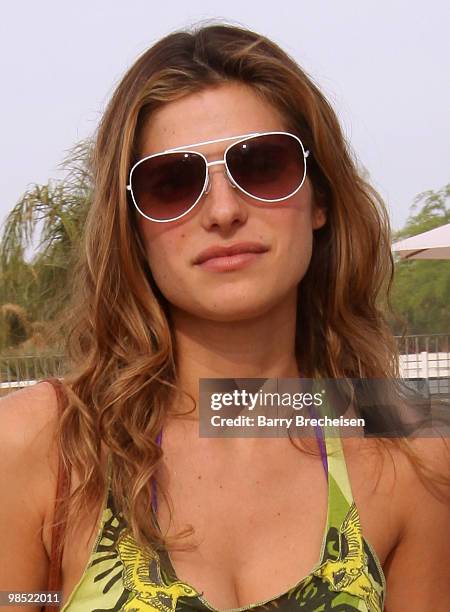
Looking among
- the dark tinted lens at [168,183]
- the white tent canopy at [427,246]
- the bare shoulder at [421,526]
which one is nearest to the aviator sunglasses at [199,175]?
the dark tinted lens at [168,183]

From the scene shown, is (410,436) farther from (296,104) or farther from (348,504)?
(296,104)

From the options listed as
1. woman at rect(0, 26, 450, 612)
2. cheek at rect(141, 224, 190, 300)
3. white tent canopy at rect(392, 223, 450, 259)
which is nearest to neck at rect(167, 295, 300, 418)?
woman at rect(0, 26, 450, 612)

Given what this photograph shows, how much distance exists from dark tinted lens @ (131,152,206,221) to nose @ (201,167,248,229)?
2 centimetres

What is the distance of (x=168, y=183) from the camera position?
1.40 m

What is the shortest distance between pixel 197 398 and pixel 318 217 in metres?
0.40

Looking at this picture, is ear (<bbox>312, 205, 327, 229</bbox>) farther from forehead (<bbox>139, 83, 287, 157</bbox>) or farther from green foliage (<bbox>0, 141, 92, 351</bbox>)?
green foliage (<bbox>0, 141, 92, 351</bbox>)

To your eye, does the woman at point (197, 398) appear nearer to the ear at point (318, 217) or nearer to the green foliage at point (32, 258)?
the ear at point (318, 217)

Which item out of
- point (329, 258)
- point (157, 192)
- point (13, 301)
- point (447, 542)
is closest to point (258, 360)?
point (329, 258)

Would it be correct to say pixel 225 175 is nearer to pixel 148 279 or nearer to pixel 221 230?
pixel 221 230

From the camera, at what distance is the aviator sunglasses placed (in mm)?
1392

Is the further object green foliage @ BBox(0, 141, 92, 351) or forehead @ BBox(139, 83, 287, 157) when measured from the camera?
green foliage @ BBox(0, 141, 92, 351)

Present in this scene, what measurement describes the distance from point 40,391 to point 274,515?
45 centimetres

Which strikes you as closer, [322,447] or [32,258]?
[322,447]

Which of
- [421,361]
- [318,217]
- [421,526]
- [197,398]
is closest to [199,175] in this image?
[318,217]
